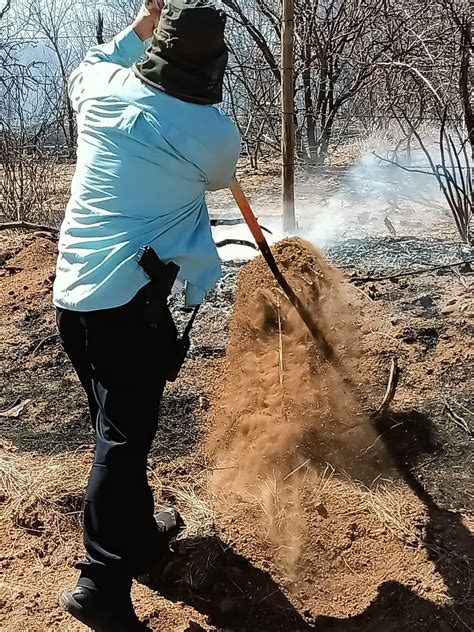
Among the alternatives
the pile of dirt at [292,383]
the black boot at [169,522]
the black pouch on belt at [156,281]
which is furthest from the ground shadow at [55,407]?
the black pouch on belt at [156,281]

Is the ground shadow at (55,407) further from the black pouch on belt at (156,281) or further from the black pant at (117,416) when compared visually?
the black pouch on belt at (156,281)

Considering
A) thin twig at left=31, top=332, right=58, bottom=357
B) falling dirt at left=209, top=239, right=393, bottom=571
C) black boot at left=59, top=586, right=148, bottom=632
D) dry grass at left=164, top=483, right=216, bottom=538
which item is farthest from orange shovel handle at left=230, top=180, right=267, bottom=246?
thin twig at left=31, top=332, right=58, bottom=357

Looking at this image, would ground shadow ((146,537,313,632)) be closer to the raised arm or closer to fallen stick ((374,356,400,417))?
fallen stick ((374,356,400,417))

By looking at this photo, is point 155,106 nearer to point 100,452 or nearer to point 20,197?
point 100,452

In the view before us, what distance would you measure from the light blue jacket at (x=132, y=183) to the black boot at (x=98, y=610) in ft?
2.90

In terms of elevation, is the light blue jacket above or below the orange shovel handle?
above

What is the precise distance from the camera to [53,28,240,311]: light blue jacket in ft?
6.62

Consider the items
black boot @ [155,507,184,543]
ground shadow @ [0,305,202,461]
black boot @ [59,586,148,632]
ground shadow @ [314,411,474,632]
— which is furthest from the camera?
ground shadow @ [0,305,202,461]

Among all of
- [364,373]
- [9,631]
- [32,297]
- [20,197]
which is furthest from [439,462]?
[20,197]

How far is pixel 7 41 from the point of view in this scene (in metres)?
10.5

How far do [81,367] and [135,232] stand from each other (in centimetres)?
54

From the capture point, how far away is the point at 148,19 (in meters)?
2.57

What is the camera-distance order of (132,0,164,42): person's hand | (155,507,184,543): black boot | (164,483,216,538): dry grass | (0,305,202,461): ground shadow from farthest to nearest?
(0,305,202,461): ground shadow < (164,483,216,538): dry grass < (155,507,184,543): black boot < (132,0,164,42): person's hand

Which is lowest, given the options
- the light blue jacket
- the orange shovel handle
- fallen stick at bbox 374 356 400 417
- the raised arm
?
fallen stick at bbox 374 356 400 417
